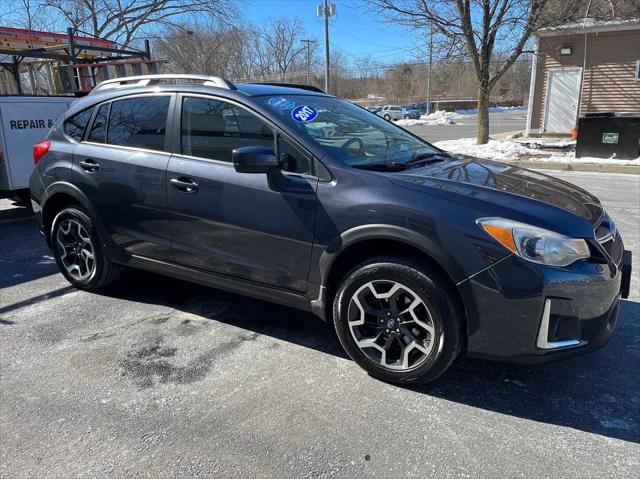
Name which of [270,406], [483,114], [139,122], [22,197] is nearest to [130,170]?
[139,122]

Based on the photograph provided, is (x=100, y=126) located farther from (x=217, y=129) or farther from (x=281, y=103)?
(x=281, y=103)

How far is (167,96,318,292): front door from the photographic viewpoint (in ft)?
10.0

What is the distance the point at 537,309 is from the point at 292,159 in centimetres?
163

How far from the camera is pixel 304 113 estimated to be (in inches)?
134

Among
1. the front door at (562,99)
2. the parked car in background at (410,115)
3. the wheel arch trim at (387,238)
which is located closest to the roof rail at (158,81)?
the wheel arch trim at (387,238)

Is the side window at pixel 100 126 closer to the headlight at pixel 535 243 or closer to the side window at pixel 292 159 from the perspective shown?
the side window at pixel 292 159

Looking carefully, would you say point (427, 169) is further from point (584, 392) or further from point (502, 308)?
point (584, 392)

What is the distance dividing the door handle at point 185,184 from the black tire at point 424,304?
4.07 ft

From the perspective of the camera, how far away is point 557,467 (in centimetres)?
228

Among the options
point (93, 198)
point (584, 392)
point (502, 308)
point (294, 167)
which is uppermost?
point (294, 167)

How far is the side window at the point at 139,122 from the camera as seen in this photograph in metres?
3.68

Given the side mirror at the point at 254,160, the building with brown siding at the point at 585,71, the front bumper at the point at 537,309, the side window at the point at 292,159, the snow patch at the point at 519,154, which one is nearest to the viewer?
the front bumper at the point at 537,309

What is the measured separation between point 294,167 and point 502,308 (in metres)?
1.45

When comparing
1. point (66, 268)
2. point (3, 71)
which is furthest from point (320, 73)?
point (66, 268)
